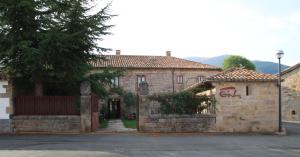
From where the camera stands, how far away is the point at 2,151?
44.1ft

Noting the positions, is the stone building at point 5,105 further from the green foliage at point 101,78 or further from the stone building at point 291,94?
the stone building at point 291,94

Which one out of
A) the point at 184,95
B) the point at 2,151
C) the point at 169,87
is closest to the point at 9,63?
the point at 2,151

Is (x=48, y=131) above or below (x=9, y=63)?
below

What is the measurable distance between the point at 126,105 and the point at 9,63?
85.1 feet

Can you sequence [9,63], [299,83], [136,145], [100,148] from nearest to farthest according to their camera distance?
1. [100,148]
2. [136,145]
3. [9,63]
4. [299,83]

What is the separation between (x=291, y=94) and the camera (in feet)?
119

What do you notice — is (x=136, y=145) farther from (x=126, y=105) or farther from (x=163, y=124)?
(x=126, y=105)

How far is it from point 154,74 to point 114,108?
6213 millimetres

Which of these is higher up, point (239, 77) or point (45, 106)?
point (239, 77)

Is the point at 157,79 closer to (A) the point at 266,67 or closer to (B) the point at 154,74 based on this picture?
(B) the point at 154,74

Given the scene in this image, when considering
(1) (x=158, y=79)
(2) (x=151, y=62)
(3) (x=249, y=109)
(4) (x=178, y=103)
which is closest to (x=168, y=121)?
(4) (x=178, y=103)

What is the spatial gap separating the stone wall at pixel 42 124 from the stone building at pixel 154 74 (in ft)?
80.7

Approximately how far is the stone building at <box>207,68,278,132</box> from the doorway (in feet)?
79.5

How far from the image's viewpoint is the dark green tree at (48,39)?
1939cm
